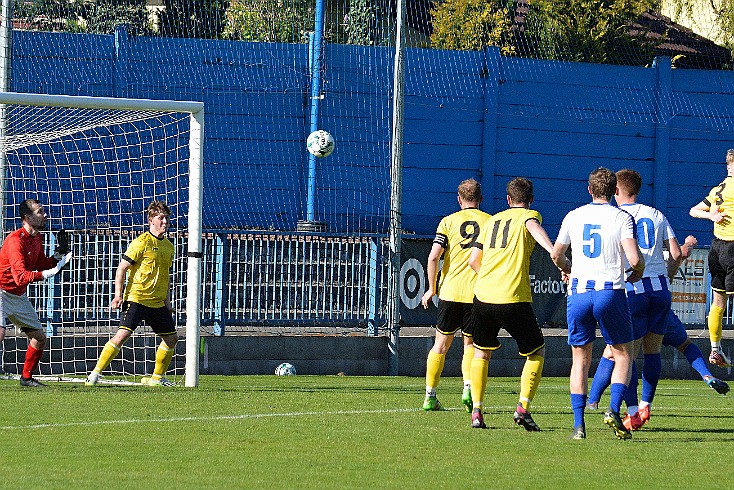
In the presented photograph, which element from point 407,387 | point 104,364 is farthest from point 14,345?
point 407,387

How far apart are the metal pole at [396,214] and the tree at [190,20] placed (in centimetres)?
565

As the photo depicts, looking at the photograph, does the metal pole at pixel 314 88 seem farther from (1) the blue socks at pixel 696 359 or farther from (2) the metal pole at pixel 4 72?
(1) the blue socks at pixel 696 359

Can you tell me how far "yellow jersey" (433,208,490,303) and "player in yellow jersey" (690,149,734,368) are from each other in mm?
3045

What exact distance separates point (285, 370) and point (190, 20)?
843cm

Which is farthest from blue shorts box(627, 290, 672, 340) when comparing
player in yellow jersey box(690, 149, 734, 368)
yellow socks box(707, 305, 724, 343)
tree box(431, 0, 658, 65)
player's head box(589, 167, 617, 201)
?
tree box(431, 0, 658, 65)

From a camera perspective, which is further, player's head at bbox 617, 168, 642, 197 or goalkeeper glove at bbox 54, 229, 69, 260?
goalkeeper glove at bbox 54, 229, 69, 260

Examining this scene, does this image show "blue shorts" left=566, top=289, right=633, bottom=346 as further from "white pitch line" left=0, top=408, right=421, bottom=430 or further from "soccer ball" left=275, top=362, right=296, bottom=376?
"soccer ball" left=275, top=362, right=296, bottom=376

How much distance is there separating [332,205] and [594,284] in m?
12.3

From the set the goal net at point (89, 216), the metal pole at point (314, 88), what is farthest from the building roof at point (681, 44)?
the goal net at point (89, 216)

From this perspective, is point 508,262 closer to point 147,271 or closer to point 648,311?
point 648,311

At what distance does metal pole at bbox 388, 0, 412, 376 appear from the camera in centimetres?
1686

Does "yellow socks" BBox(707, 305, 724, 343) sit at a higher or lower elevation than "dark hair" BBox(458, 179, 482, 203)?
lower

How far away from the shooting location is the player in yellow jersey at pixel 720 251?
13008mm

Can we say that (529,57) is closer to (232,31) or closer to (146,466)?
(232,31)
